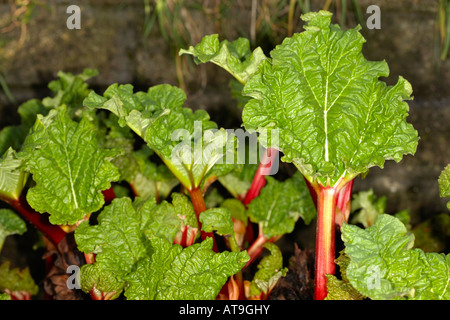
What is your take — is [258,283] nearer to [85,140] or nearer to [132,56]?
[85,140]

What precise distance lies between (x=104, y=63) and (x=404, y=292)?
3.77 ft

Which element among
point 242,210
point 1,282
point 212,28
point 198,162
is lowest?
point 1,282

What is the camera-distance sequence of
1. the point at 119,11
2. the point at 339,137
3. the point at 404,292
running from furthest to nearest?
the point at 119,11, the point at 339,137, the point at 404,292

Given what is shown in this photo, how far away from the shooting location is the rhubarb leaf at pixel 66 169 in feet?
2.95

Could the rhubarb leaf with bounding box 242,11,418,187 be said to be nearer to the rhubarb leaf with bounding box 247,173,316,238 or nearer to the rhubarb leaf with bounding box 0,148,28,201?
the rhubarb leaf with bounding box 247,173,316,238

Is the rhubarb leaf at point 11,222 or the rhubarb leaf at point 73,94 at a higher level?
the rhubarb leaf at point 73,94

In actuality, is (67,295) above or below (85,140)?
below

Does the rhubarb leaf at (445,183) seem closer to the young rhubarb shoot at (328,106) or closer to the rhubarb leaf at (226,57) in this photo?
the young rhubarb shoot at (328,106)

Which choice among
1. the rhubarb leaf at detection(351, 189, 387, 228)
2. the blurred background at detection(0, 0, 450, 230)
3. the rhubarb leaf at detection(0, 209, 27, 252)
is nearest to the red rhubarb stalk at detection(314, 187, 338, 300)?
the rhubarb leaf at detection(351, 189, 387, 228)

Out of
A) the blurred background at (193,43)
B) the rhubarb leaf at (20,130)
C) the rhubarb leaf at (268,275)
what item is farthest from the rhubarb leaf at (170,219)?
the blurred background at (193,43)

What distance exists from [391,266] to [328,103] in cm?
27

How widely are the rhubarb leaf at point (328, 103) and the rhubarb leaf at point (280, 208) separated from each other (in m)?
0.26

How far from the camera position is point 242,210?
43.9 inches

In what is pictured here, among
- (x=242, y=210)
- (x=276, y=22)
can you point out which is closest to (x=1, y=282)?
(x=242, y=210)
